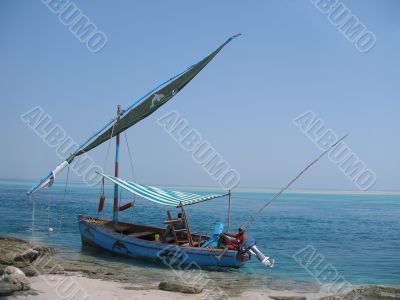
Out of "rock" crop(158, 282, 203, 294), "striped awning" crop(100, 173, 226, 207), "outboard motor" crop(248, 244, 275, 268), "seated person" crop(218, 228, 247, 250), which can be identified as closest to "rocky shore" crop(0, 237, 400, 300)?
"rock" crop(158, 282, 203, 294)

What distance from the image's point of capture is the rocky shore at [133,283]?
32.6 ft

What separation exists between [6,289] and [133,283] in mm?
3777

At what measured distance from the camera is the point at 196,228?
1210 inches

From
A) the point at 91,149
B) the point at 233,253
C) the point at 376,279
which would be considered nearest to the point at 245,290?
the point at 233,253

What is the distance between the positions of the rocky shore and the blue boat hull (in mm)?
598

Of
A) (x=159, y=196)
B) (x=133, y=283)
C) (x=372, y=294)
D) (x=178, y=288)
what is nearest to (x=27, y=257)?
(x=133, y=283)

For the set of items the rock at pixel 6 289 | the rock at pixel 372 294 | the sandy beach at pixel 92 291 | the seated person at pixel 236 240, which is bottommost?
the rock at pixel 6 289

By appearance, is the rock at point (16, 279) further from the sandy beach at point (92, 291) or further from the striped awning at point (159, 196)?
the striped awning at point (159, 196)

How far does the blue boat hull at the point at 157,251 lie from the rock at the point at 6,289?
6.76 m

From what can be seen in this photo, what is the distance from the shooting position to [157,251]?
15555mm

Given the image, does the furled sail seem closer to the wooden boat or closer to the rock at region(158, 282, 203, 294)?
the wooden boat

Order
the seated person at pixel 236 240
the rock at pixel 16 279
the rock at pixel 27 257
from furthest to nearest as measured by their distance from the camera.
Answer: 1. the seated person at pixel 236 240
2. the rock at pixel 27 257
3. the rock at pixel 16 279

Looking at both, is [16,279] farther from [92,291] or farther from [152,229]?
[152,229]

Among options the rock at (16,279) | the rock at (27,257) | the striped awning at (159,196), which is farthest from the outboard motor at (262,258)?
the rock at (16,279)
